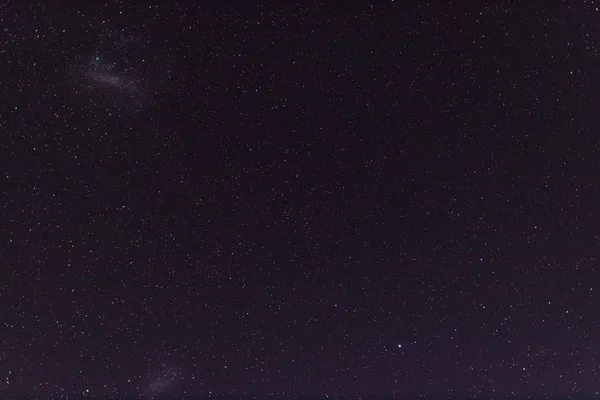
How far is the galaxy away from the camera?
62cm

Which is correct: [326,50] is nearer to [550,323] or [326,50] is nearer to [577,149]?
[577,149]

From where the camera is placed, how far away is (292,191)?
63cm

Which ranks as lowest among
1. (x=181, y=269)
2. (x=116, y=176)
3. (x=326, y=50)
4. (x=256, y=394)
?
(x=256, y=394)

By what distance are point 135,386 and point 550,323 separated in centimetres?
59

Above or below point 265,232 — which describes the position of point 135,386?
below

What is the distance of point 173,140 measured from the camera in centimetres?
62

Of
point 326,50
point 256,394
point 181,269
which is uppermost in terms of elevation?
point 326,50

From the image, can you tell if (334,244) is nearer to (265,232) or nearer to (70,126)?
(265,232)

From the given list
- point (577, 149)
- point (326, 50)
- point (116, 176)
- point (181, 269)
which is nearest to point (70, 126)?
point (116, 176)

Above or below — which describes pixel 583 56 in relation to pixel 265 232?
above

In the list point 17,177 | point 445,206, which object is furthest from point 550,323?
point 17,177

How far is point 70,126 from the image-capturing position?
620 millimetres

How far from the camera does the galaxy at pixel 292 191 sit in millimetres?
618

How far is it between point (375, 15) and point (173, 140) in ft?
1.05
